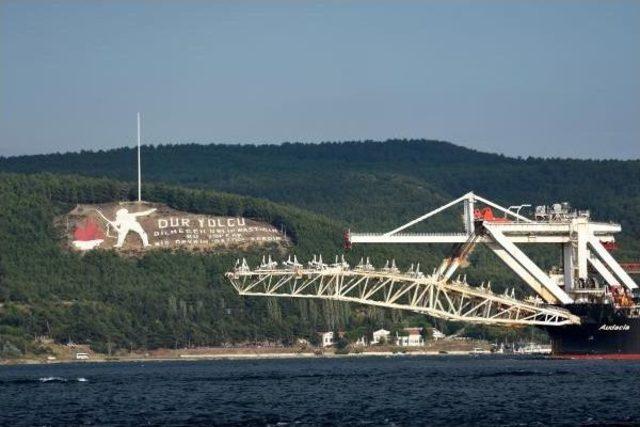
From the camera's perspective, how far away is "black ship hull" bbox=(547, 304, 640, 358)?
12725 centimetres

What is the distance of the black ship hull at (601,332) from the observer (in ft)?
417

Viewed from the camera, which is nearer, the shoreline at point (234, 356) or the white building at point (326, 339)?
the shoreline at point (234, 356)

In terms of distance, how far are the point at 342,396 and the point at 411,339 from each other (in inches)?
3797

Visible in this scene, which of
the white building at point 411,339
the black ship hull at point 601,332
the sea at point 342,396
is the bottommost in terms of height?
the sea at point 342,396

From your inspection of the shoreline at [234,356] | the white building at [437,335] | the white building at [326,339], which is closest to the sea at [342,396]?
the shoreline at [234,356]

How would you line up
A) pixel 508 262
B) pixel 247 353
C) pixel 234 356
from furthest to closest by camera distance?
pixel 247 353
pixel 234 356
pixel 508 262

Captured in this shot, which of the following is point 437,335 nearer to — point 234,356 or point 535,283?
point 234,356

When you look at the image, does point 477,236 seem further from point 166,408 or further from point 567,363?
point 166,408

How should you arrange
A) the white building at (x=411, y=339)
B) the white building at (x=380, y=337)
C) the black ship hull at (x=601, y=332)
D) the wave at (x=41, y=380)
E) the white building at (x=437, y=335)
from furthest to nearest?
1. the white building at (x=437, y=335)
2. the white building at (x=380, y=337)
3. the white building at (x=411, y=339)
4. the black ship hull at (x=601, y=332)
5. the wave at (x=41, y=380)

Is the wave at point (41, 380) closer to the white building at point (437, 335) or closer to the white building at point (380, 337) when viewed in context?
the white building at point (380, 337)

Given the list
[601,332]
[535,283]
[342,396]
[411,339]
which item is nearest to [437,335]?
[411,339]

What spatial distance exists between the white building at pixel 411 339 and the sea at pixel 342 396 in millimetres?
54060

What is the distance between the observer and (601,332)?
422 feet

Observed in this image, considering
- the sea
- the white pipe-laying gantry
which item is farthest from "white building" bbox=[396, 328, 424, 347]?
the white pipe-laying gantry
